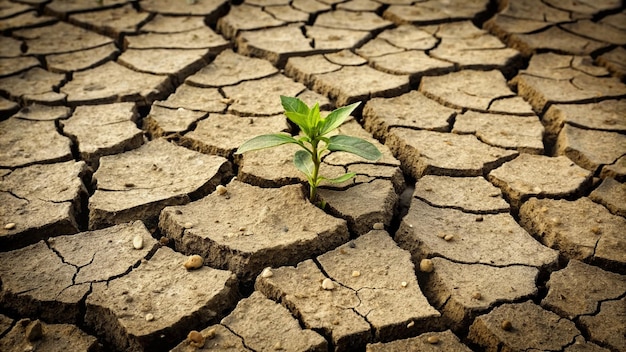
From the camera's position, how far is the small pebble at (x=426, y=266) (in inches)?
86.1

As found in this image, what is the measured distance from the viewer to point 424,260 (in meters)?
2.21

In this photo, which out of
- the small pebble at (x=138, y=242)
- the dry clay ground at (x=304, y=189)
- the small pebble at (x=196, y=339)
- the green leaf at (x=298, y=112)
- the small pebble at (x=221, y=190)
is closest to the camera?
the small pebble at (x=196, y=339)

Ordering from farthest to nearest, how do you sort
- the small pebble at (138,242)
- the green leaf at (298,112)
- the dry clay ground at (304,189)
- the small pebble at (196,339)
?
the green leaf at (298,112) < the small pebble at (138,242) < the dry clay ground at (304,189) < the small pebble at (196,339)

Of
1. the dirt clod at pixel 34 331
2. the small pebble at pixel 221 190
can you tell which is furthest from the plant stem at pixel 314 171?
the dirt clod at pixel 34 331

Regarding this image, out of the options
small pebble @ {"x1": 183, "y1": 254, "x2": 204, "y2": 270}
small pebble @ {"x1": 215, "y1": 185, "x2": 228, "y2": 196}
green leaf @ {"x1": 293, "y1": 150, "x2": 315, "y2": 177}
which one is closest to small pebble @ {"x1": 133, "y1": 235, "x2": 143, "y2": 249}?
small pebble @ {"x1": 183, "y1": 254, "x2": 204, "y2": 270}

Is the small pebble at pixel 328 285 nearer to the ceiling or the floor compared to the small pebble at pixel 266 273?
nearer to the ceiling

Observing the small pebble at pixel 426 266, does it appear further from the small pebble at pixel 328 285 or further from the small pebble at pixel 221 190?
the small pebble at pixel 221 190

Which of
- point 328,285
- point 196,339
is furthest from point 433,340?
point 196,339

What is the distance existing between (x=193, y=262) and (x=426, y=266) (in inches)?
31.2

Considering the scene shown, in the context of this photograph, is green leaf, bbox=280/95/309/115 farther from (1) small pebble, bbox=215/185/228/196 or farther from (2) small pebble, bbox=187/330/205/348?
(2) small pebble, bbox=187/330/205/348

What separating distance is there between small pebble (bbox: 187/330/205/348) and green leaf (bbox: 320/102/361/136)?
89 cm

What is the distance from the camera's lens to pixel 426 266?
2.19 metres

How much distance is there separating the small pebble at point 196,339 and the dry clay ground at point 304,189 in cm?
3

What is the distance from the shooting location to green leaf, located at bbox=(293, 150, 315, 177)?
245 centimetres
